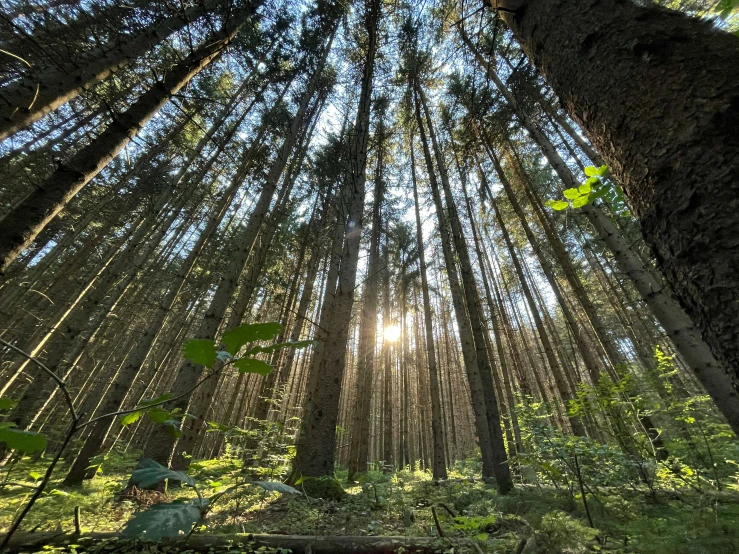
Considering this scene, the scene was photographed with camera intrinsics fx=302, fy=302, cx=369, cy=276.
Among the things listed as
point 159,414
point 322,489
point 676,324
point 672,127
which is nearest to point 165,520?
point 159,414

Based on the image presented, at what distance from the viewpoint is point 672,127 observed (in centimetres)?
73

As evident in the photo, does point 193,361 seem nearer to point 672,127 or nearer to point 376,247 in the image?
point 672,127

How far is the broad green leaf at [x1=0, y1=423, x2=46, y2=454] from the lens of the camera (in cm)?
74

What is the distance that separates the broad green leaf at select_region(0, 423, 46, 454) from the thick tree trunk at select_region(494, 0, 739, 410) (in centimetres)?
156

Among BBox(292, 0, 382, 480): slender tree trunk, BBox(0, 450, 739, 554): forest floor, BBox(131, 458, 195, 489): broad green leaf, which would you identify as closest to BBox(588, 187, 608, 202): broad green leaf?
BBox(131, 458, 195, 489): broad green leaf

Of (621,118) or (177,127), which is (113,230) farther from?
(621,118)

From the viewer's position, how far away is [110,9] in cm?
337

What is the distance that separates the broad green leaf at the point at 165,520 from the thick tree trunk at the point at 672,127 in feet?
4.11

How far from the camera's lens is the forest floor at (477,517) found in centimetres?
254

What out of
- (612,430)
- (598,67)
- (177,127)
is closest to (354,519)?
(612,430)

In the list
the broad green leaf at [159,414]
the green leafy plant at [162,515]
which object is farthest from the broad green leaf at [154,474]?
the broad green leaf at [159,414]

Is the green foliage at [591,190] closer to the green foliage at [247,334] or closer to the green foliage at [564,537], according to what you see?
the green foliage at [247,334]

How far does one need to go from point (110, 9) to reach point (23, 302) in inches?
582

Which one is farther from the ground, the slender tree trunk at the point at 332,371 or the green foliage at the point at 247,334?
the slender tree trunk at the point at 332,371
